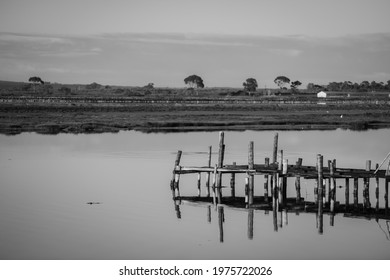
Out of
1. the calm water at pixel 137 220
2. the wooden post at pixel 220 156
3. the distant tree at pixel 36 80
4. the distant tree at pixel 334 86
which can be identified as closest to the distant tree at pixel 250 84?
the distant tree at pixel 334 86

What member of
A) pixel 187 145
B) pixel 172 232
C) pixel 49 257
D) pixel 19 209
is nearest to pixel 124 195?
pixel 19 209

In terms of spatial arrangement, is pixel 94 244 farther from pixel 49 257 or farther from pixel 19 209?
pixel 19 209

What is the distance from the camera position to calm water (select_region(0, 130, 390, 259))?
68.8 feet

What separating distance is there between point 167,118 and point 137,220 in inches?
2171

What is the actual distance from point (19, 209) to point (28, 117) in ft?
170

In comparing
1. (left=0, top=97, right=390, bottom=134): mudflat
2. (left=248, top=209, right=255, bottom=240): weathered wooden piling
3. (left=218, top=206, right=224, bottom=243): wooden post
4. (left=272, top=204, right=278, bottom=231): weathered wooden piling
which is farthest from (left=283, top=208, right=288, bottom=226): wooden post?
(left=0, top=97, right=390, bottom=134): mudflat

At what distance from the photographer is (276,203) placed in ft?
86.6

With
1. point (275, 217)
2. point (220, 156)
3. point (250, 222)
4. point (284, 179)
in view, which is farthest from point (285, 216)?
point (220, 156)

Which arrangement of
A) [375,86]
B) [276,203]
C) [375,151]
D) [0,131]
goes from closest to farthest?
[276,203] < [375,151] < [0,131] < [375,86]

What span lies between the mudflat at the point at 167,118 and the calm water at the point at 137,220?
2362 cm

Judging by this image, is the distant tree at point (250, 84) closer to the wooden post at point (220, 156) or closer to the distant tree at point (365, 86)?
the distant tree at point (365, 86)

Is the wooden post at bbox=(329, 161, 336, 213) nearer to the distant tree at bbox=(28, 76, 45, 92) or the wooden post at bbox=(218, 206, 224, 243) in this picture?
the wooden post at bbox=(218, 206, 224, 243)

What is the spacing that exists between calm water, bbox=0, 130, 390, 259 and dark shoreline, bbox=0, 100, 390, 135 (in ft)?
76.2

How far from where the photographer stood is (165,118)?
79312mm
